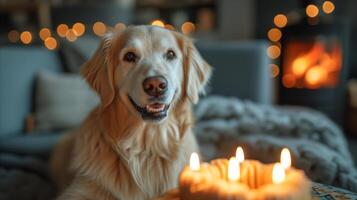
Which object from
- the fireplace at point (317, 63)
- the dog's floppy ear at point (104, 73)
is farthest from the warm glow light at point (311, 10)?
the dog's floppy ear at point (104, 73)

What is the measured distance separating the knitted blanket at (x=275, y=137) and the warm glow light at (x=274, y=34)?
1415mm

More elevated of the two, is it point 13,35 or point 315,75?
point 13,35

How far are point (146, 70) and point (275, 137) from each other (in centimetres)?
96

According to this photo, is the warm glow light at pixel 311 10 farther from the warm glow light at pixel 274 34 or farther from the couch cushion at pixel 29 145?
the couch cushion at pixel 29 145

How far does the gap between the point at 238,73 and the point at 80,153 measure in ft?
4.99

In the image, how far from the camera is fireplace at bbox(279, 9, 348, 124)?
9.63 feet

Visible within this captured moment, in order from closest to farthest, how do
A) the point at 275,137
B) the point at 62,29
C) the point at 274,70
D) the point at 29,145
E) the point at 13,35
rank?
1. the point at 275,137
2. the point at 29,145
3. the point at 274,70
4. the point at 62,29
5. the point at 13,35

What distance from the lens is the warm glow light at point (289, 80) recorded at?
10.4 ft

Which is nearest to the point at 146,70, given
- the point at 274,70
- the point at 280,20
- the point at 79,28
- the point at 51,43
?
the point at 51,43

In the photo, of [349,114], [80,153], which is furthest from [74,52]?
[349,114]

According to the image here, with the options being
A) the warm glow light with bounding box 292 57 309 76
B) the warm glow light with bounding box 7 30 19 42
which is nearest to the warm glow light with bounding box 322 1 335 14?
the warm glow light with bounding box 292 57 309 76

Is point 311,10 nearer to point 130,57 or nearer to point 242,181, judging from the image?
point 130,57

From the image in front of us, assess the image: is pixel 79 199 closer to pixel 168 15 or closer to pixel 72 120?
pixel 72 120

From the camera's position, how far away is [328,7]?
3174mm
